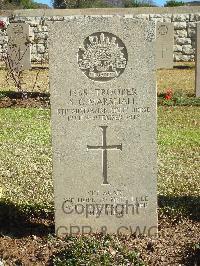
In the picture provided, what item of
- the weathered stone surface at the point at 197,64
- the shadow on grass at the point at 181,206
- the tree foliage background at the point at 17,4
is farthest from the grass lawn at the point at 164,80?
the tree foliage background at the point at 17,4

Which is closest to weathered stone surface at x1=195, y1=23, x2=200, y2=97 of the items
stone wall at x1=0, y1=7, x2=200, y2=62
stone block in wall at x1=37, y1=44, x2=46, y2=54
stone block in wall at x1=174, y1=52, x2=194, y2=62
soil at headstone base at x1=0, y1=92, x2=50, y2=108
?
soil at headstone base at x1=0, y1=92, x2=50, y2=108

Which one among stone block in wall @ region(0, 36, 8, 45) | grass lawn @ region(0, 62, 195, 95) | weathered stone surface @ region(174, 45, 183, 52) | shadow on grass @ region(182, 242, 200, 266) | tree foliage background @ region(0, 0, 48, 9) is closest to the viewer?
shadow on grass @ region(182, 242, 200, 266)

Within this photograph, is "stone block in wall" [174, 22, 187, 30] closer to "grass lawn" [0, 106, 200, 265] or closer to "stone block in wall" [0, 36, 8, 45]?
"stone block in wall" [0, 36, 8, 45]

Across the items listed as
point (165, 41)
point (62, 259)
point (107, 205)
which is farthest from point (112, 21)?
point (165, 41)

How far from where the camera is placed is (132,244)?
4617 millimetres

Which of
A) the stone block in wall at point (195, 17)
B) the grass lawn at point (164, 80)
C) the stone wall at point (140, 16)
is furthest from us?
the stone block in wall at point (195, 17)

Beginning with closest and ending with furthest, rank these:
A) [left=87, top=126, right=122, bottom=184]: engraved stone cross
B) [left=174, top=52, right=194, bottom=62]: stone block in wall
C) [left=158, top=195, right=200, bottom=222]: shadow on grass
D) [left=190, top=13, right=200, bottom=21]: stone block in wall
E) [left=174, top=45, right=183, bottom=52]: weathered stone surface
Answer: [left=87, top=126, right=122, bottom=184]: engraved stone cross → [left=158, top=195, right=200, bottom=222]: shadow on grass → [left=190, top=13, right=200, bottom=21]: stone block in wall → [left=174, top=45, right=183, bottom=52]: weathered stone surface → [left=174, top=52, right=194, bottom=62]: stone block in wall

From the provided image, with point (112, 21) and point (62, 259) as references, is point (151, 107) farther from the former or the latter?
point (62, 259)

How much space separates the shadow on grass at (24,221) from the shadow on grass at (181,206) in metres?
1.03

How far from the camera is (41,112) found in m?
11.1

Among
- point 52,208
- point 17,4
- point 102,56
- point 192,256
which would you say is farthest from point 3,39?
point 192,256

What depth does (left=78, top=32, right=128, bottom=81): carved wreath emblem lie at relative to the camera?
4410mm

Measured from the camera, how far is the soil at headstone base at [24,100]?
12.0 meters

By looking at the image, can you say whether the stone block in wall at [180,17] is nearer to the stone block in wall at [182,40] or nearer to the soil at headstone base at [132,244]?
the stone block in wall at [182,40]
